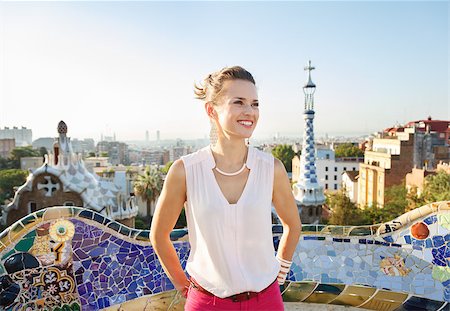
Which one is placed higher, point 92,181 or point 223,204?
point 223,204

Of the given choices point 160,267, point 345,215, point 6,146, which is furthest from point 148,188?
point 6,146

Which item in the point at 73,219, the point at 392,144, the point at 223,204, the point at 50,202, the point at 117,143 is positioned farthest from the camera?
the point at 117,143

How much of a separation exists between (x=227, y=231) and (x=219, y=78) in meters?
0.56

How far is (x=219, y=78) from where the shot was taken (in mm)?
1531

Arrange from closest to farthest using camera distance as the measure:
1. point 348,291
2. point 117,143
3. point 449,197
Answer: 1. point 348,291
2. point 449,197
3. point 117,143

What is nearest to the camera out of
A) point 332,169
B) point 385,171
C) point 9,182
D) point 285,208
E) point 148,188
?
point 285,208

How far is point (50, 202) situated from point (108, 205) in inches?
53.2

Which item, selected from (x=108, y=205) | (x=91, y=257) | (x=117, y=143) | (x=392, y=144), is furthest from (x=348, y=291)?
(x=117, y=143)

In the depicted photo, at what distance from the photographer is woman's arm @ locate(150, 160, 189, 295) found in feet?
5.04

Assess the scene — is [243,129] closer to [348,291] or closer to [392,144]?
[348,291]

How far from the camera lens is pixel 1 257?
2.50 meters

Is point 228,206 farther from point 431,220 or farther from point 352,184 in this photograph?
point 352,184

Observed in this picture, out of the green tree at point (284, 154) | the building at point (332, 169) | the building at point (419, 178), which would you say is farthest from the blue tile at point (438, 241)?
the green tree at point (284, 154)

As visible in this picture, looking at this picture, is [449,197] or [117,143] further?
[117,143]
